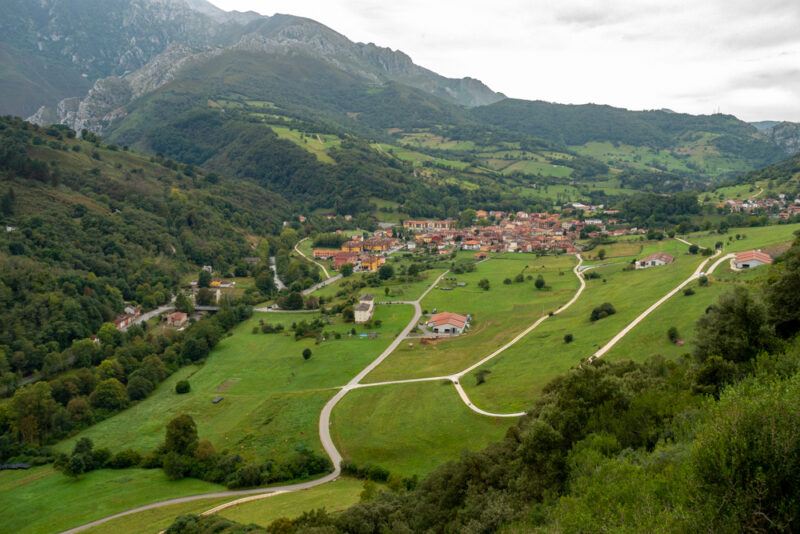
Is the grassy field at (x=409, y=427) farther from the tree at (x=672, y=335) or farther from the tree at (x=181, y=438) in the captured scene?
the tree at (x=672, y=335)

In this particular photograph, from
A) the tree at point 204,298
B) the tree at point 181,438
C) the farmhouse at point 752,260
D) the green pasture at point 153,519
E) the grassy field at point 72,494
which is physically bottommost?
the grassy field at point 72,494

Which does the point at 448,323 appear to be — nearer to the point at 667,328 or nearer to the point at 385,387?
the point at 385,387

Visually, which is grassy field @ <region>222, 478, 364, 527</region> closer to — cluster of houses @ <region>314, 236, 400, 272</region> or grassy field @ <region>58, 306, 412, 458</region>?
grassy field @ <region>58, 306, 412, 458</region>

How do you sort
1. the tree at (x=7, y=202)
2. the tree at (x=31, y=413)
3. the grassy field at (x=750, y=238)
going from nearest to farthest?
the tree at (x=31, y=413)
the grassy field at (x=750, y=238)
the tree at (x=7, y=202)

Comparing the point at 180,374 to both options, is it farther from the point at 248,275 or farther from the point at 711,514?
the point at 711,514

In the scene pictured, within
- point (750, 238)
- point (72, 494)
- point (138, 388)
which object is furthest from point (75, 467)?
point (750, 238)

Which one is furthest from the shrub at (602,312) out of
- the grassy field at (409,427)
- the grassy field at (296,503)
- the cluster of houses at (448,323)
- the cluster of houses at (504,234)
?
the cluster of houses at (504,234)
